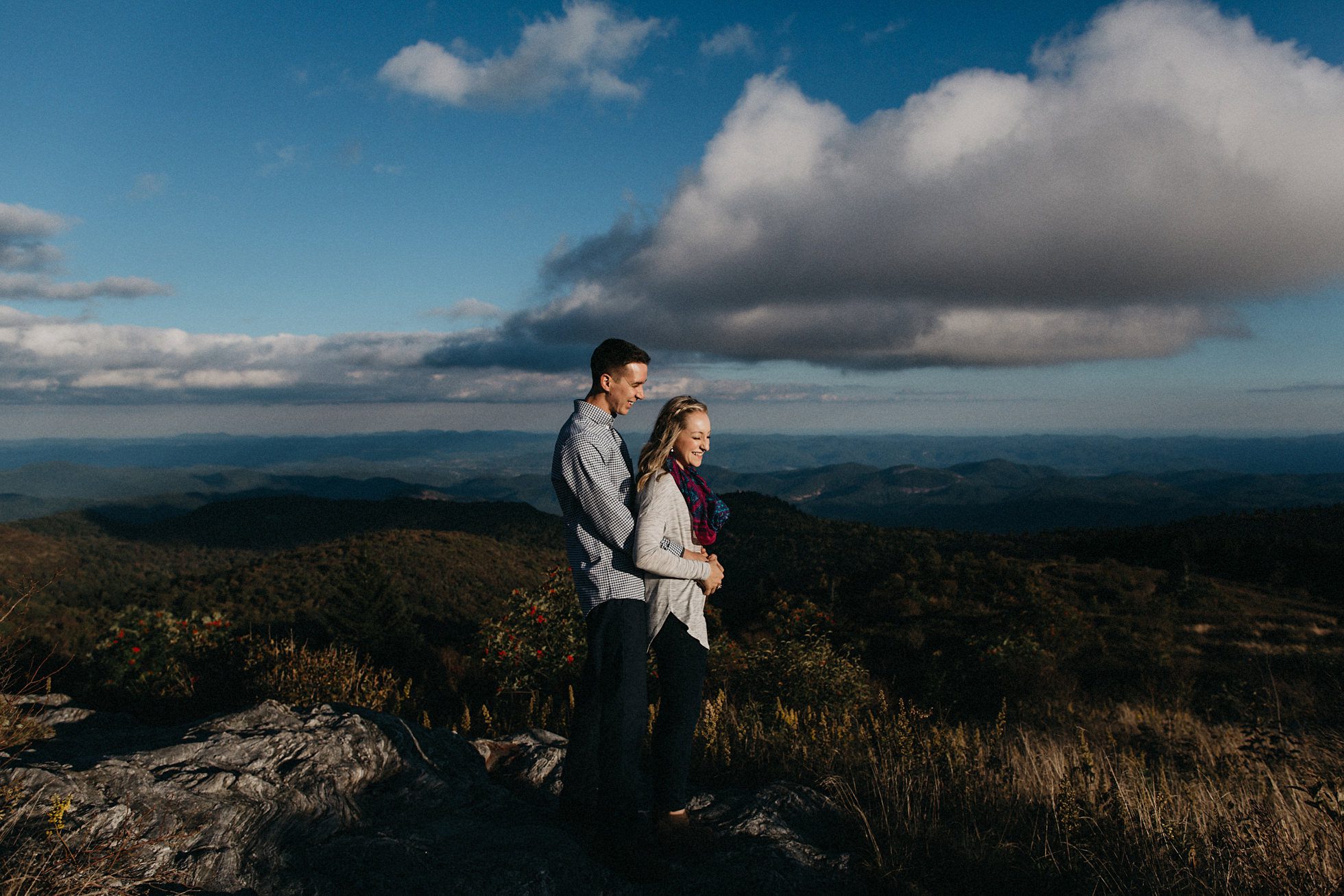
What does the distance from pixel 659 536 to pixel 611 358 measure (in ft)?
2.68

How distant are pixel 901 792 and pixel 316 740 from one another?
117 inches

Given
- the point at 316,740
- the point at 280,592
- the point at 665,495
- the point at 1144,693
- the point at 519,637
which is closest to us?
the point at 665,495

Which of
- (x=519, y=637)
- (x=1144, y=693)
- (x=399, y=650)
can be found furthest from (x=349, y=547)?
(x=1144, y=693)

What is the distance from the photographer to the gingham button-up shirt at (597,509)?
269 cm

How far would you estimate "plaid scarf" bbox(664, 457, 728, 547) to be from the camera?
2.88 meters

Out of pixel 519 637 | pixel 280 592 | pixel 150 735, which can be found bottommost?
pixel 280 592

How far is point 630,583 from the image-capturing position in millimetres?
2729

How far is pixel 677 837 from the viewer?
283 cm

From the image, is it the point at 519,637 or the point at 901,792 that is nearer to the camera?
the point at 901,792

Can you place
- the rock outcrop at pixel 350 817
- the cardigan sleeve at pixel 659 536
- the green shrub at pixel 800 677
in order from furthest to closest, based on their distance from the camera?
the green shrub at pixel 800 677 → the cardigan sleeve at pixel 659 536 → the rock outcrop at pixel 350 817

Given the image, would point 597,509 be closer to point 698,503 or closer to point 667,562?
point 667,562

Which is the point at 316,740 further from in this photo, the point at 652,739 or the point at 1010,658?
the point at 1010,658

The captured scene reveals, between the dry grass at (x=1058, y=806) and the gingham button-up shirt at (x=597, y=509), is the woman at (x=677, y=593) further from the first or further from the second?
the dry grass at (x=1058, y=806)

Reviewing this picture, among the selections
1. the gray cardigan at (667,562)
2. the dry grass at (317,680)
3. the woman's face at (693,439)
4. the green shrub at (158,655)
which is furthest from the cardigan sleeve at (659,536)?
the green shrub at (158,655)
